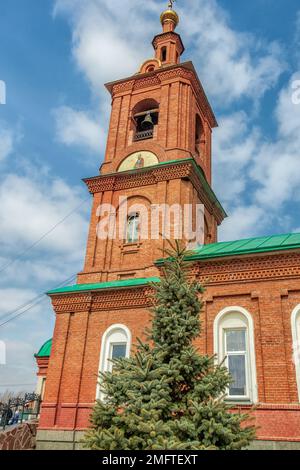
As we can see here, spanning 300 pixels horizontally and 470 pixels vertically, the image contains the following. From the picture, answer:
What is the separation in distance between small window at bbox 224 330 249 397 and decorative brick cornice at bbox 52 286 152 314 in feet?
9.07

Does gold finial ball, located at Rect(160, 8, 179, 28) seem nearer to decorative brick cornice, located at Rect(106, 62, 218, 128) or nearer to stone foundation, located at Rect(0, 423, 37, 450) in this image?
decorative brick cornice, located at Rect(106, 62, 218, 128)

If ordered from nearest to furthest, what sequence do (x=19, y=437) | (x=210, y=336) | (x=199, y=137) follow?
(x=210, y=336)
(x=19, y=437)
(x=199, y=137)

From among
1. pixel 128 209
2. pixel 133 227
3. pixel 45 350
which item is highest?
pixel 128 209

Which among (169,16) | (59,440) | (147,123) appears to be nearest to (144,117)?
(147,123)

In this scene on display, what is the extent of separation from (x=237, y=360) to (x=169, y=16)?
19.0 m

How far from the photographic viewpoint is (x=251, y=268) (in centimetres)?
1173

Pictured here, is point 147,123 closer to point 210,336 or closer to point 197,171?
point 197,171

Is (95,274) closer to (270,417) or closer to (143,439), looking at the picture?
(270,417)

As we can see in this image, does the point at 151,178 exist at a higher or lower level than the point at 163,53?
lower

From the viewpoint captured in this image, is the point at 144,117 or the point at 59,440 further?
the point at 144,117

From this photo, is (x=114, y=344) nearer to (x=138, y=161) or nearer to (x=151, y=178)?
(x=151, y=178)

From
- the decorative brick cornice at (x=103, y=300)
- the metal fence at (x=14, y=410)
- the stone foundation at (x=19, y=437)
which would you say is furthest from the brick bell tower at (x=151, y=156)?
the stone foundation at (x=19, y=437)

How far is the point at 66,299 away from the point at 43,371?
25.3 feet

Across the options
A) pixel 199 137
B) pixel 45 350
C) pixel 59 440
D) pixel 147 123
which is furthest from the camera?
pixel 45 350
